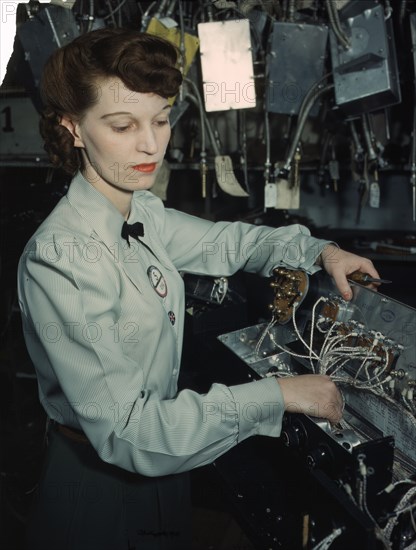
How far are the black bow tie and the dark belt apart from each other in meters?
0.44

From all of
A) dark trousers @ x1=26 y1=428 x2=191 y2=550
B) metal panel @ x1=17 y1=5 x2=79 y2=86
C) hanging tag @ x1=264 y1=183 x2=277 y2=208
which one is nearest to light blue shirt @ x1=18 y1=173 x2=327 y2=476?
dark trousers @ x1=26 y1=428 x2=191 y2=550

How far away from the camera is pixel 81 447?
1.18m

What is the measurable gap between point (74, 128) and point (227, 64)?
0.96 meters

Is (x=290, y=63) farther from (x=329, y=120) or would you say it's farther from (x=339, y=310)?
(x=339, y=310)

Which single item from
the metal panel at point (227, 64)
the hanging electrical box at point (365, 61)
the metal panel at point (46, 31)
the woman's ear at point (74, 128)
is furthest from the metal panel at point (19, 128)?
the woman's ear at point (74, 128)

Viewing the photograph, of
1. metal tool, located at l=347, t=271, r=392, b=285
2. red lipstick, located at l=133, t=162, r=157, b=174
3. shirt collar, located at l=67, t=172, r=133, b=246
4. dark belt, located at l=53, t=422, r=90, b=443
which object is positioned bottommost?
dark belt, located at l=53, t=422, r=90, b=443

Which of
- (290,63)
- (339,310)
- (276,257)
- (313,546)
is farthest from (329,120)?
(313,546)

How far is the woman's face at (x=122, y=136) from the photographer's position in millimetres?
1059

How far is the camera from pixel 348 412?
103 cm

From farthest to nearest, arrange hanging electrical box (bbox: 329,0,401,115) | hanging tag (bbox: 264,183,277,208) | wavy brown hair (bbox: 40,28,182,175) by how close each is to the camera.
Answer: hanging tag (bbox: 264,183,277,208), hanging electrical box (bbox: 329,0,401,115), wavy brown hair (bbox: 40,28,182,175)

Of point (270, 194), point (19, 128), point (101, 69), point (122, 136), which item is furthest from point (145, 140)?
point (19, 128)

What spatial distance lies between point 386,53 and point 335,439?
146 centimetres

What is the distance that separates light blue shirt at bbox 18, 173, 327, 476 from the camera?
925 mm

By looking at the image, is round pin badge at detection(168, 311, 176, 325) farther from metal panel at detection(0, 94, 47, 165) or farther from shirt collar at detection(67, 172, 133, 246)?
metal panel at detection(0, 94, 47, 165)
